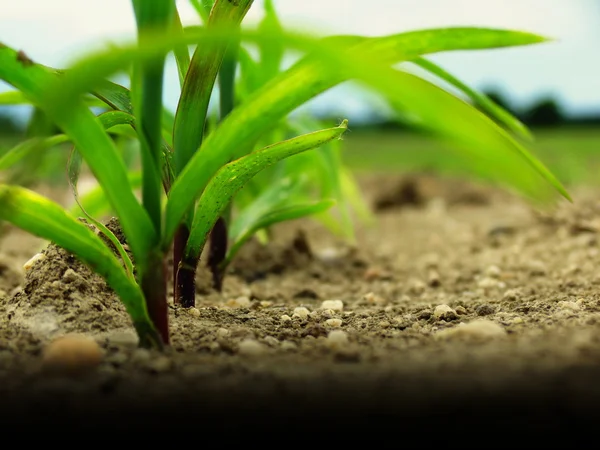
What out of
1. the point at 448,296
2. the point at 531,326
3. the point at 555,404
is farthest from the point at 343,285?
the point at 555,404

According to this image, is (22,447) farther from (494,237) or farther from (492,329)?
(494,237)

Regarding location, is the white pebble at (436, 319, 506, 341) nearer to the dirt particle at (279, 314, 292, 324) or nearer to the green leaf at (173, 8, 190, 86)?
Result: the dirt particle at (279, 314, 292, 324)

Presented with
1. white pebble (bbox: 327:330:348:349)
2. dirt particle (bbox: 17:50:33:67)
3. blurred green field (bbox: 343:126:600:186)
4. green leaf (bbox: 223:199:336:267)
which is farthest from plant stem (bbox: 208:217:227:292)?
blurred green field (bbox: 343:126:600:186)

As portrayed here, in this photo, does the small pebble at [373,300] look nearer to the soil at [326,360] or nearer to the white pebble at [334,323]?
the soil at [326,360]

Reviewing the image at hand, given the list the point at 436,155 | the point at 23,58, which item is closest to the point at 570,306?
the point at 23,58

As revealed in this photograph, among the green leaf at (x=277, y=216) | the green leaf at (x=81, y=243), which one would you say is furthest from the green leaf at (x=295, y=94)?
the green leaf at (x=277, y=216)

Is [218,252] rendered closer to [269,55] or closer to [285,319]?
[285,319]
